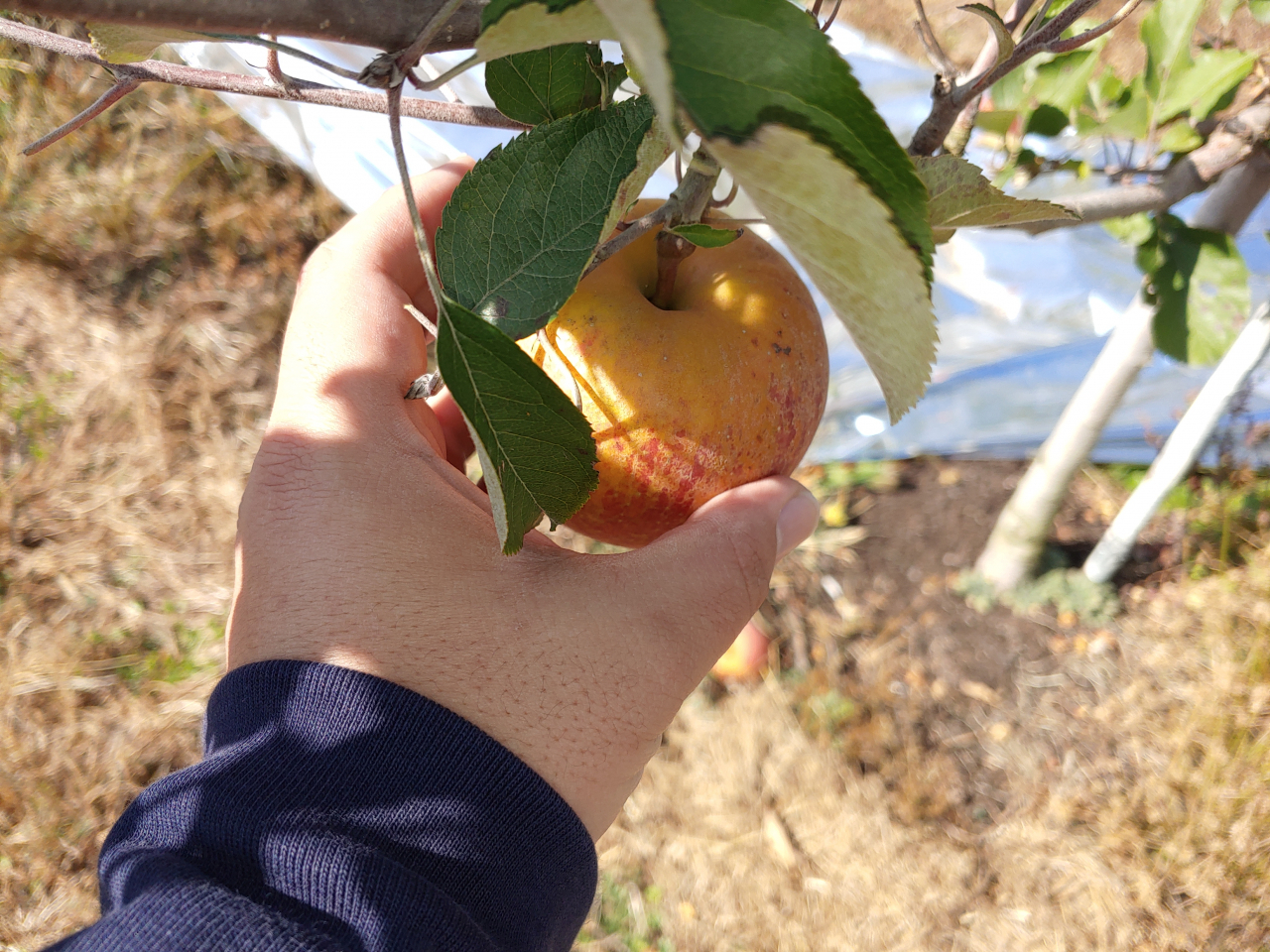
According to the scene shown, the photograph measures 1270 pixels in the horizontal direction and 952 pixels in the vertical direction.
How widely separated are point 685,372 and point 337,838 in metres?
0.44

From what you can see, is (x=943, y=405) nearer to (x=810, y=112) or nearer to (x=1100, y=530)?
(x=1100, y=530)

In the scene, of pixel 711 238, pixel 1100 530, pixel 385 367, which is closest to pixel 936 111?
pixel 711 238

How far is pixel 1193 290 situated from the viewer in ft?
3.59

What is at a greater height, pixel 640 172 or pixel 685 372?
pixel 640 172

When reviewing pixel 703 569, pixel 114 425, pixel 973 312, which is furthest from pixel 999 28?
pixel 114 425

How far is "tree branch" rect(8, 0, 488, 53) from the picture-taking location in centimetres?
29

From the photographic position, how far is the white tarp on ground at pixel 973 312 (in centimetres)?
229

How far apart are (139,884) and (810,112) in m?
0.68

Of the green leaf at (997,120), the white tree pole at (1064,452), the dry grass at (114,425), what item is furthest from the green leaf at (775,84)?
the dry grass at (114,425)

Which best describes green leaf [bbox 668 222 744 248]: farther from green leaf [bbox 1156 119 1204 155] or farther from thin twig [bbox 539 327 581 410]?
Answer: green leaf [bbox 1156 119 1204 155]

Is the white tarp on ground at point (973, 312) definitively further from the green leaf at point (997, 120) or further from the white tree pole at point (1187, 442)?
the green leaf at point (997, 120)

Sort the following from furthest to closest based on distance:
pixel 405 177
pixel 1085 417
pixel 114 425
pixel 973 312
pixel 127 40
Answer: pixel 973 312 → pixel 114 425 → pixel 1085 417 → pixel 127 40 → pixel 405 177

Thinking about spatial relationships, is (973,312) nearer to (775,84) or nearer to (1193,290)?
(1193,290)

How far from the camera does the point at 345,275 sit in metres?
1.00
